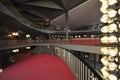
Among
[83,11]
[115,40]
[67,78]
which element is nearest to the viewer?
[115,40]

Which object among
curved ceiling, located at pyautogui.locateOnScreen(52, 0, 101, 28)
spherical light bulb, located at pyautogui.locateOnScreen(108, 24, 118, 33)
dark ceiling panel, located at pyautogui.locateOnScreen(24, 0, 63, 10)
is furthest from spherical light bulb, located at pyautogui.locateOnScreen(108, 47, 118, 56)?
dark ceiling panel, located at pyautogui.locateOnScreen(24, 0, 63, 10)

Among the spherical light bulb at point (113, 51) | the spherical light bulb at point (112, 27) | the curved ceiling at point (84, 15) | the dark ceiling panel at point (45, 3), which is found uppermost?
the dark ceiling panel at point (45, 3)

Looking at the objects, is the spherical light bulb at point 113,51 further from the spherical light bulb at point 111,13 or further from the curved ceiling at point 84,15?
the curved ceiling at point 84,15

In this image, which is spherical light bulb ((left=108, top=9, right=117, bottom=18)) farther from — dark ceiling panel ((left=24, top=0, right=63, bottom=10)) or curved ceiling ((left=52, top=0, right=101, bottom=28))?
dark ceiling panel ((left=24, top=0, right=63, bottom=10))

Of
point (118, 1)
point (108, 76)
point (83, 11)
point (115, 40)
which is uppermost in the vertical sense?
point (83, 11)

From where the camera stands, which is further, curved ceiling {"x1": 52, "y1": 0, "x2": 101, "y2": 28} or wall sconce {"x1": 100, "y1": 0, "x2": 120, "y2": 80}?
curved ceiling {"x1": 52, "y1": 0, "x2": 101, "y2": 28}

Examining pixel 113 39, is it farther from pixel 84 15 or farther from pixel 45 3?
pixel 84 15

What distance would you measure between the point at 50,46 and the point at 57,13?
737 centimetres

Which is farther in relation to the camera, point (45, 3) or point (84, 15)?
point (84, 15)

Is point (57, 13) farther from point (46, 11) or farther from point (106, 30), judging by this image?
point (106, 30)

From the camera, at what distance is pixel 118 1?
4629mm

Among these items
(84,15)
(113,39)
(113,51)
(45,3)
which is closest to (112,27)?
(113,39)

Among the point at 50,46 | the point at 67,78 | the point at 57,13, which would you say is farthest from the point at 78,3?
the point at 67,78

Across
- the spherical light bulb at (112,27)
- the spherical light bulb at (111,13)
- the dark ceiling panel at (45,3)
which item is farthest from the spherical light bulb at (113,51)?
the dark ceiling panel at (45,3)
